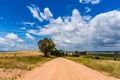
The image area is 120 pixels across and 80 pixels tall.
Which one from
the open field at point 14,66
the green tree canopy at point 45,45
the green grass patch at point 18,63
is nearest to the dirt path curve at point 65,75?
the open field at point 14,66

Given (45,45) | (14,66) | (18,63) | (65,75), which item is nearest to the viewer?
(65,75)

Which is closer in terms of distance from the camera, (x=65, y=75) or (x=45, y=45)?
(x=65, y=75)

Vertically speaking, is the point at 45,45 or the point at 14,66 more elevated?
the point at 45,45

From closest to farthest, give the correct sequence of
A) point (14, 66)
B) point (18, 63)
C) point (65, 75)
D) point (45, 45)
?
point (65, 75), point (14, 66), point (18, 63), point (45, 45)

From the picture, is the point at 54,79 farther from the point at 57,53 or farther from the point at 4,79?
the point at 57,53

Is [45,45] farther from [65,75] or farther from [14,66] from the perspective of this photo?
[65,75]

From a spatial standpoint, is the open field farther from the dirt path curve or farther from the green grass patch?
the dirt path curve

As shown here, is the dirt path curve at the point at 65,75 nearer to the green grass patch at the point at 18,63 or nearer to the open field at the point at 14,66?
the open field at the point at 14,66

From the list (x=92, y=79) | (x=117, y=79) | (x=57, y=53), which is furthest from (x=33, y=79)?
(x=57, y=53)

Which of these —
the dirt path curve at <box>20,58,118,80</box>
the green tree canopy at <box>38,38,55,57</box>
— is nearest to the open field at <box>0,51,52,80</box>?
the dirt path curve at <box>20,58,118,80</box>

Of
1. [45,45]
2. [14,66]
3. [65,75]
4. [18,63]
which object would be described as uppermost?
[45,45]

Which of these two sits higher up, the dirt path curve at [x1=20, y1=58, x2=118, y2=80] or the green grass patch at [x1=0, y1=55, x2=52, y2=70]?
the green grass patch at [x1=0, y1=55, x2=52, y2=70]

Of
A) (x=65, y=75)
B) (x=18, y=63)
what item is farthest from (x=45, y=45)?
(x=65, y=75)

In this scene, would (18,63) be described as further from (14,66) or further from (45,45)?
(45,45)
